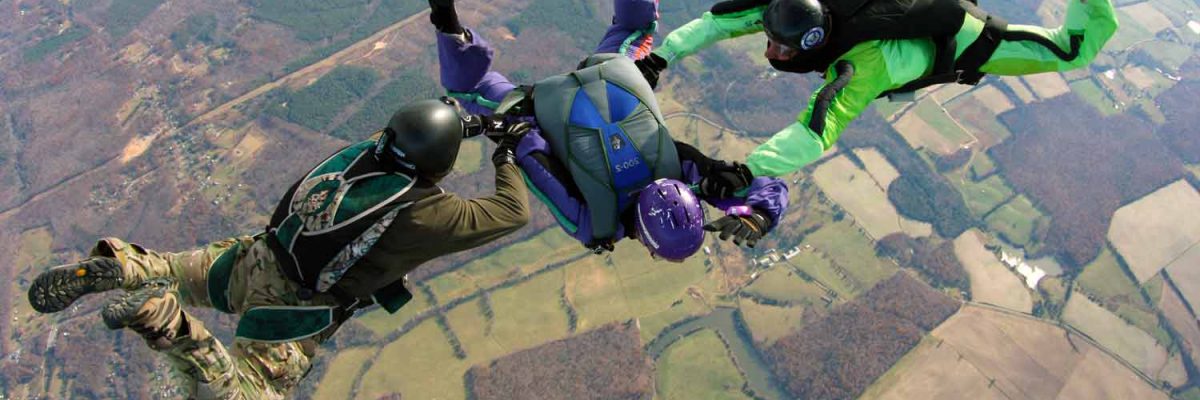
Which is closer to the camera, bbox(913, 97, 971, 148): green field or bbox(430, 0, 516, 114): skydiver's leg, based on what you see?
bbox(430, 0, 516, 114): skydiver's leg

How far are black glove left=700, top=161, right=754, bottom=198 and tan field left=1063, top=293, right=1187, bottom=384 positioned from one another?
64.4 metres

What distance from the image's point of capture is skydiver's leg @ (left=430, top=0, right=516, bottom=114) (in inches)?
330

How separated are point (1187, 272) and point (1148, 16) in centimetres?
4196

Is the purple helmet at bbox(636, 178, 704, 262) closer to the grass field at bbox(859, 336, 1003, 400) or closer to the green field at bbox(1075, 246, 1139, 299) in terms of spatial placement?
the grass field at bbox(859, 336, 1003, 400)

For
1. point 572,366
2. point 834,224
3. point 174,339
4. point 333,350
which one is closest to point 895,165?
point 834,224

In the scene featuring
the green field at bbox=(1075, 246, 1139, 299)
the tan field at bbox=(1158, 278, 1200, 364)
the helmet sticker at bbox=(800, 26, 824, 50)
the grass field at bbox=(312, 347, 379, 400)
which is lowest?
the tan field at bbox=(1158, 278, 1200, 364)

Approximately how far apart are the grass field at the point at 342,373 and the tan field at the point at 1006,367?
39042 mm

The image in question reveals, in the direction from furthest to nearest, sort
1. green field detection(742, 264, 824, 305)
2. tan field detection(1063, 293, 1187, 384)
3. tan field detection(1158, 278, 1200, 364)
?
tan field detection(1158, 278, 1200, 364) → tan field detection(1063, 293, 1187, 384) → green field detection(742, 264, 824, 305)

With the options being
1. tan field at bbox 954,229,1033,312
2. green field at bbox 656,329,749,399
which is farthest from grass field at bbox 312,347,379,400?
tan field at bbox 954,229,1033,312

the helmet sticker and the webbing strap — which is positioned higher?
the helmet sticker

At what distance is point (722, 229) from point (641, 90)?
8.18 ft

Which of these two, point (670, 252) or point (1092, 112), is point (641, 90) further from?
point (1092, 112)

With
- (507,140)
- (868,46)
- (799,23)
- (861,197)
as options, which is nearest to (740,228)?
(799,23)

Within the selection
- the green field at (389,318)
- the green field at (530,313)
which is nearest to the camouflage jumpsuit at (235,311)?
the green field at (530,313)
